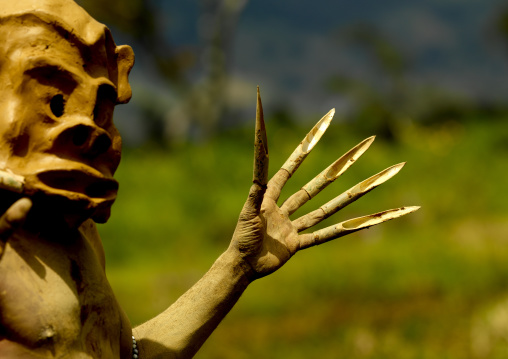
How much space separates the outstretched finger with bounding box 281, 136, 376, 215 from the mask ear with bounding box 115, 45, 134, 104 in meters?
0.52

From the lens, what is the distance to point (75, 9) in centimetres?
186

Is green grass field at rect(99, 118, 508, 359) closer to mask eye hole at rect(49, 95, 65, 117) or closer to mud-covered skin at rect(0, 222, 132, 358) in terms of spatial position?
mud-covered skin at rect(0, 222, 132, 358)

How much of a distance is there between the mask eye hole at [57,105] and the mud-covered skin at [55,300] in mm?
265

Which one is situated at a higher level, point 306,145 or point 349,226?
point 306,145

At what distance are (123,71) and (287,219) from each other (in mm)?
573

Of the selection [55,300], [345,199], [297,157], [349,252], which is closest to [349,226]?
[345,199]

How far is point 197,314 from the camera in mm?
2160

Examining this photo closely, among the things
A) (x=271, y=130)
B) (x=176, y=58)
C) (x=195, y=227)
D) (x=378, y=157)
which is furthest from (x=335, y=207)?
(x=176, y=58)

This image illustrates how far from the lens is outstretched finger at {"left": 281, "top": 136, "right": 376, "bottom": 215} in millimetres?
2176

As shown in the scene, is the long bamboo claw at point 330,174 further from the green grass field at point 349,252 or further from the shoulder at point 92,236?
the green grass field at point 349,252

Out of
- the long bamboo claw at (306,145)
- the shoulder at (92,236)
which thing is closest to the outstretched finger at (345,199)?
the long bamboo claw at (306,145)

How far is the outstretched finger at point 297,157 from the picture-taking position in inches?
84.7

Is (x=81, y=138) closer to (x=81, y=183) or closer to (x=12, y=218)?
(x=81, y=183)

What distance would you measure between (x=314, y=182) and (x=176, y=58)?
13144mm
